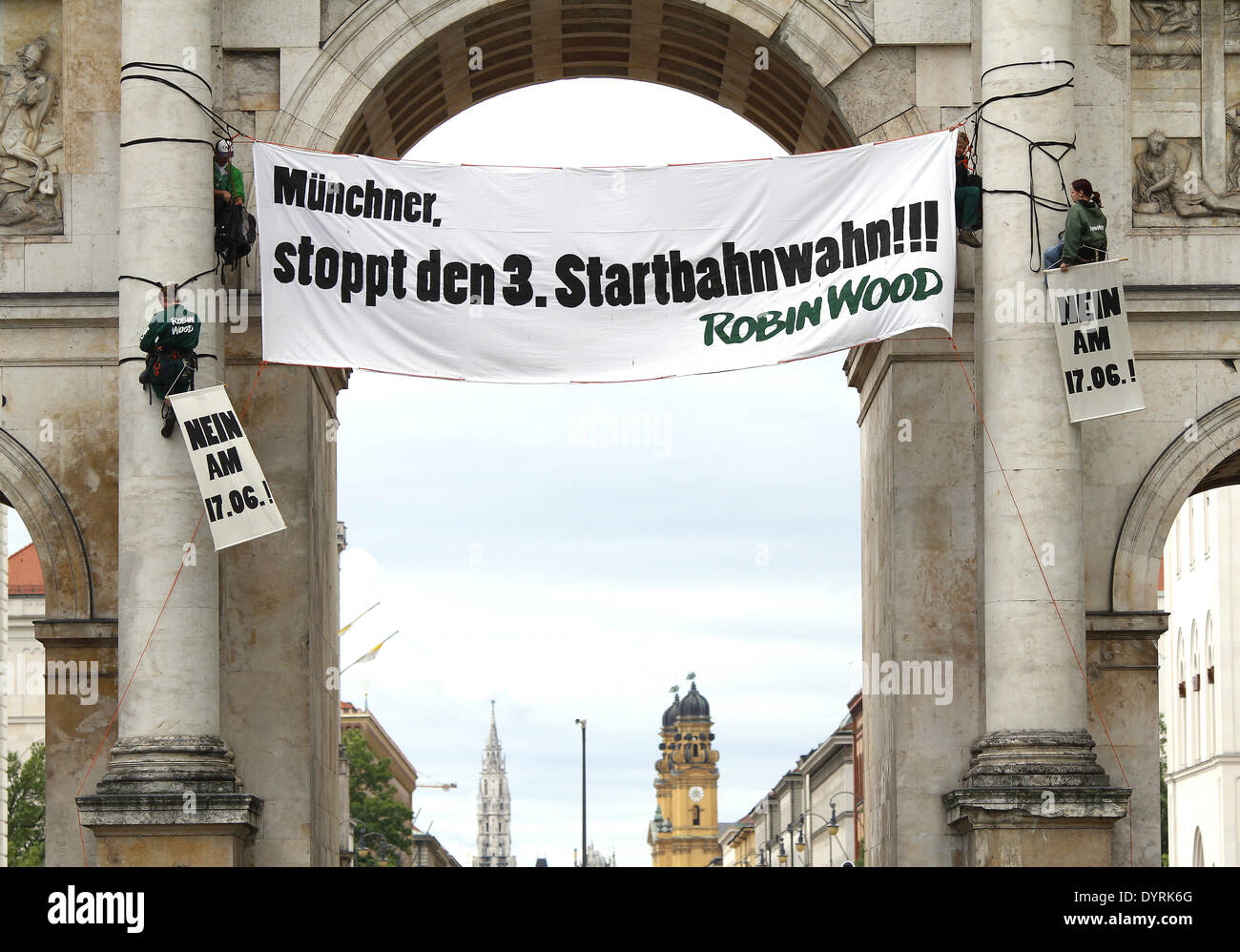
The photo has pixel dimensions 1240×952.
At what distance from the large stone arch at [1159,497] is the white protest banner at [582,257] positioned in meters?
5.06

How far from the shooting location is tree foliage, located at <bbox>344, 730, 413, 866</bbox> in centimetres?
10672

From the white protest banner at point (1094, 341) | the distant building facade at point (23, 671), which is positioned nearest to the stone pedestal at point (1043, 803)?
the white protest banner at point (1094, 341)

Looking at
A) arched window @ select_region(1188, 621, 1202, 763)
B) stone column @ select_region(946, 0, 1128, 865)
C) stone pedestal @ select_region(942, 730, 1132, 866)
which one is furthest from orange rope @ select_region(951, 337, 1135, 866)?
arched window @ select_region(1188, 621, 1202, 763)

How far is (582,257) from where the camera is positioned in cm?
2880

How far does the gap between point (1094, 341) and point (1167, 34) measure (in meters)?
5.79

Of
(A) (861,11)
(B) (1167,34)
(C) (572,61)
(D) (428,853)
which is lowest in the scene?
(D) (428,853)

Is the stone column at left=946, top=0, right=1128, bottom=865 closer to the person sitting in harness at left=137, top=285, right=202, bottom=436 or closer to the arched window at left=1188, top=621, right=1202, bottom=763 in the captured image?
the person sitting in harness at left=137, top=285, right=202, bottom=436

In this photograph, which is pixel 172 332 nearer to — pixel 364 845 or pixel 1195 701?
pixel 1195 701

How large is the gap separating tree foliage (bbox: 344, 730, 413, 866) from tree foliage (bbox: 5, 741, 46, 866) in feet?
66.0

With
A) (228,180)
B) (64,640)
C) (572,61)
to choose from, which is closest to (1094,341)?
(572,61)

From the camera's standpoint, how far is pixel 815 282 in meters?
28.4

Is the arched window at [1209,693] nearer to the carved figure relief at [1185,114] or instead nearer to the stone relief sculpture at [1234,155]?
the stone relief sculpture at [1234,155]

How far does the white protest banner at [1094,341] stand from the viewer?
28109mm
